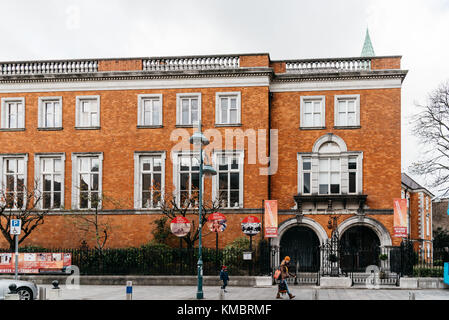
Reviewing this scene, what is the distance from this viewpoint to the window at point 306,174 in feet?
109

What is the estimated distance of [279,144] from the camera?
33.6 metres

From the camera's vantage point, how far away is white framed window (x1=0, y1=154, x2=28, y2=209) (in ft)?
110

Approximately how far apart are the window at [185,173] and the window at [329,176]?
748 centimetres

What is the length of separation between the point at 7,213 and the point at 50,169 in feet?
12.1

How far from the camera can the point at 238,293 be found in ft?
79.9

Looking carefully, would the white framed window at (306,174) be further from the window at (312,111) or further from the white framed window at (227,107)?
the white framed window at (227,107)

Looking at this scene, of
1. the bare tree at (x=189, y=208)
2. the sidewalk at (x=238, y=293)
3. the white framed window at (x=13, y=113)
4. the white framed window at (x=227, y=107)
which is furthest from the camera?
the white framed window at (x=13, y=113)

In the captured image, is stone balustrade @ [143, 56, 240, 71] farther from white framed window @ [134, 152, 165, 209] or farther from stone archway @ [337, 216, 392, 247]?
stone archway @ [337, 216, 392, 247]

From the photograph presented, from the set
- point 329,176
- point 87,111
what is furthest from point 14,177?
point 329,176

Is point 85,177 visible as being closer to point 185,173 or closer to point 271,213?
point 185,173

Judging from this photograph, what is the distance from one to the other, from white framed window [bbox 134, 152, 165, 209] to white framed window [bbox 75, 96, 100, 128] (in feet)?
11.9

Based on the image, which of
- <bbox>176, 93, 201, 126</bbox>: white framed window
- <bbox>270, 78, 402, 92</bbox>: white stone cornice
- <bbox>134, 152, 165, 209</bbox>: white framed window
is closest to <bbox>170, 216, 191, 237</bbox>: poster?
<bbox>134, 152, 165, 209</bbox>: white framed window

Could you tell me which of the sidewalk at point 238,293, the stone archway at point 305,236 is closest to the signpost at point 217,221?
the stone archway at point 305,236
